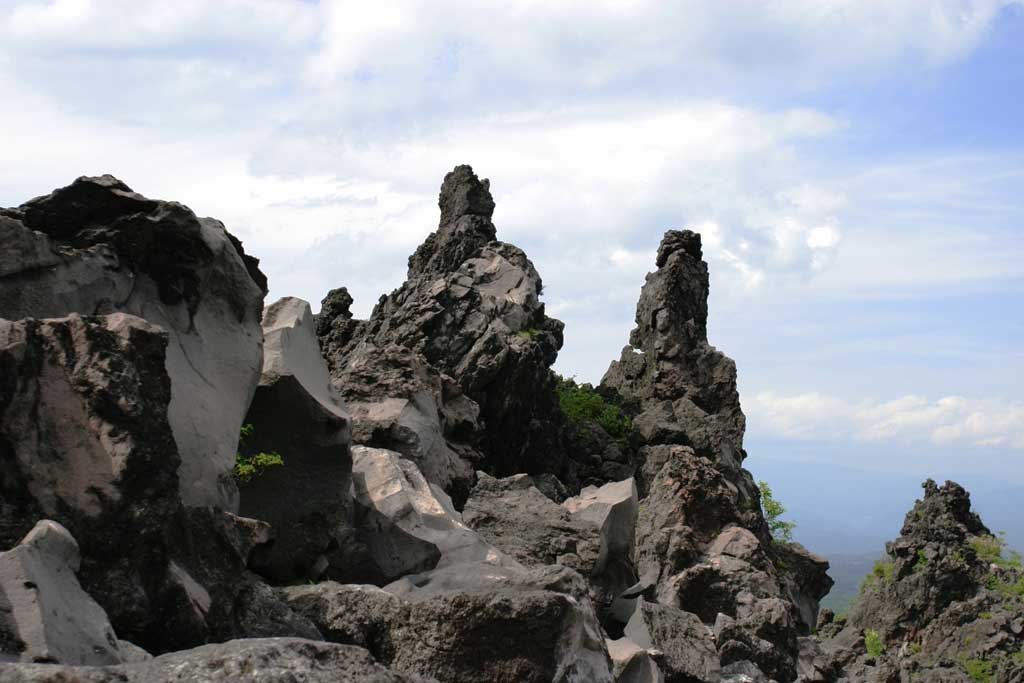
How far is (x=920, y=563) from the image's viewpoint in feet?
149

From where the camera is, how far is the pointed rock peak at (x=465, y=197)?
52.3 meters

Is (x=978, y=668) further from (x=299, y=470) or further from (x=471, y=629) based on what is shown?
(x=471, y=629)

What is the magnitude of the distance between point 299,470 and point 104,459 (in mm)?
5091

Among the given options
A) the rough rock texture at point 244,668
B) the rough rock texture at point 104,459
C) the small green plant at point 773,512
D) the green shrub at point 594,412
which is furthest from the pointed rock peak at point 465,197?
the rough rock texture at point 244,668

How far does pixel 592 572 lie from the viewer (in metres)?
19.0

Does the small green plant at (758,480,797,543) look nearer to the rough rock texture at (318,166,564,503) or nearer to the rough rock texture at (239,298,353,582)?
the rough rock texture at (318,166,564,503)

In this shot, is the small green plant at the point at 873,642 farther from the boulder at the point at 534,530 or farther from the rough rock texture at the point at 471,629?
the rough rock texture at the point at 471,629

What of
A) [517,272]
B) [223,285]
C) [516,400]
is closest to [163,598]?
[223,285]

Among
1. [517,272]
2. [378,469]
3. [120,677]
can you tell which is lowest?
[120,677]

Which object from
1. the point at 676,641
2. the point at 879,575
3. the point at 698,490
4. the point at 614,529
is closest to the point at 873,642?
the point at 879,575

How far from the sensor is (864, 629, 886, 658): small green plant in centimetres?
4363

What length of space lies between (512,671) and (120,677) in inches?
193

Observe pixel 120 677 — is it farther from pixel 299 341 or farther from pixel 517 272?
pixel 517 272

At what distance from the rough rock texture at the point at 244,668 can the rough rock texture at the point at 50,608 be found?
1.12 meters
